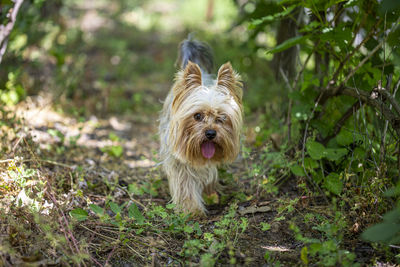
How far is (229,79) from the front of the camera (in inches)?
156

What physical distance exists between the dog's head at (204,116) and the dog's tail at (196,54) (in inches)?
30.0

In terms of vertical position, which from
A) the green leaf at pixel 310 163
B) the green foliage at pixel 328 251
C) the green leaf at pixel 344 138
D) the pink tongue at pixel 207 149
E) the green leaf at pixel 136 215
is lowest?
the green foliage at pixel 328 251

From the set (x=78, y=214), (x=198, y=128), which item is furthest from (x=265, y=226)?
Answer: (x=78, y=214)

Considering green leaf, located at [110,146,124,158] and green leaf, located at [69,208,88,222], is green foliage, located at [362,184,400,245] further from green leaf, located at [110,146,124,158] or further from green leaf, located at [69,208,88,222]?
green leaf, located at [110,146,124,158]

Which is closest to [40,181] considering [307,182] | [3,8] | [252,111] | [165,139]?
[165,139]

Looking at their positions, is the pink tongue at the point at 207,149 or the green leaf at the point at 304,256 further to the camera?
the pink tongue at the point at 207,149

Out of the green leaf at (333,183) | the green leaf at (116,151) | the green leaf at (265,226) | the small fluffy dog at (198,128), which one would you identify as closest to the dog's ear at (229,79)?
the small fluffy dog at (198,128)

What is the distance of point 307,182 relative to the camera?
158 inches

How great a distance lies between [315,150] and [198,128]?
1191mm

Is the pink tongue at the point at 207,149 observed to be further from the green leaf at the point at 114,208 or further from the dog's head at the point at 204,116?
the green leaf at the point at 114,208

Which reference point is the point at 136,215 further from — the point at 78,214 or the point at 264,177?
the point at 264,177

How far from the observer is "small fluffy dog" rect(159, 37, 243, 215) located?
389cm

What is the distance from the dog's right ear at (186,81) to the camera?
12.7 feet

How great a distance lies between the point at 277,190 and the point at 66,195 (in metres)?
2.14
